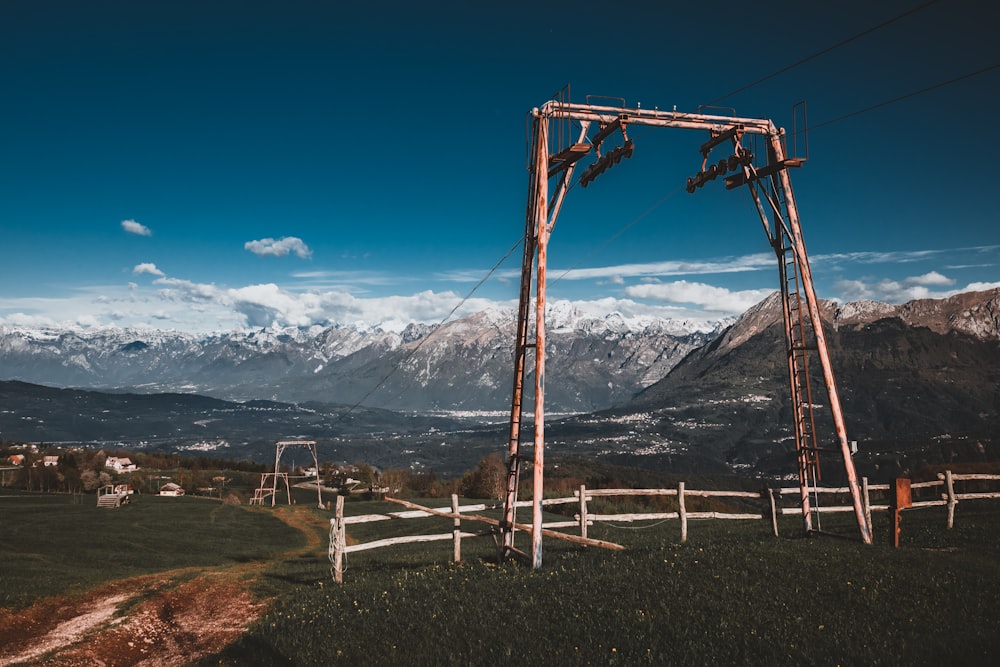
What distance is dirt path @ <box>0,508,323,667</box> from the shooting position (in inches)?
652

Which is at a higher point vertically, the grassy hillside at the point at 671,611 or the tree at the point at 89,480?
the grassy hillside at the point at 671,611

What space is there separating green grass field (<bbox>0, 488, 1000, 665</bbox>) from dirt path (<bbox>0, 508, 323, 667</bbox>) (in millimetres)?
1115

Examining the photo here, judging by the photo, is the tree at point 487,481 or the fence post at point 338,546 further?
the tree at point 487,481

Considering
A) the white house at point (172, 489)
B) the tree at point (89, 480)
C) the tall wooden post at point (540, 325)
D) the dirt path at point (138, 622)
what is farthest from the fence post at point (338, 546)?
the white house at point (172, 489)

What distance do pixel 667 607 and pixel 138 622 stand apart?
49.3 ft

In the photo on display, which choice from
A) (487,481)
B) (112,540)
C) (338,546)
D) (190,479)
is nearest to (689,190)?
(338,546)

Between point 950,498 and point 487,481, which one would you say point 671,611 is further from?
point 487,481

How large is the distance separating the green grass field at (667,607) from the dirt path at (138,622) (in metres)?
1.12

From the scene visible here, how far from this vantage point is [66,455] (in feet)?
262

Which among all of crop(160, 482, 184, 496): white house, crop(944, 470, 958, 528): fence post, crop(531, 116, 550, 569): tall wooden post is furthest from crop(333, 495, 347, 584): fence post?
crop(160, 482, 184, 496): white house

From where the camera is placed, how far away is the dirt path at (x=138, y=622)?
16.6m

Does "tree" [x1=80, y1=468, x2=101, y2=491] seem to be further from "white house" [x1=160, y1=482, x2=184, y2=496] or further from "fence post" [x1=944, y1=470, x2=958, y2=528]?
"fence post" [x1=944, y1=470, x2=958, y2=528]

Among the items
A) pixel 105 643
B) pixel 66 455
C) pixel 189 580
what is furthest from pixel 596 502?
pixel 66 455

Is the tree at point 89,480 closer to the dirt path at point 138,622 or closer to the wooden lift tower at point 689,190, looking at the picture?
the dirt path at point 138,622
